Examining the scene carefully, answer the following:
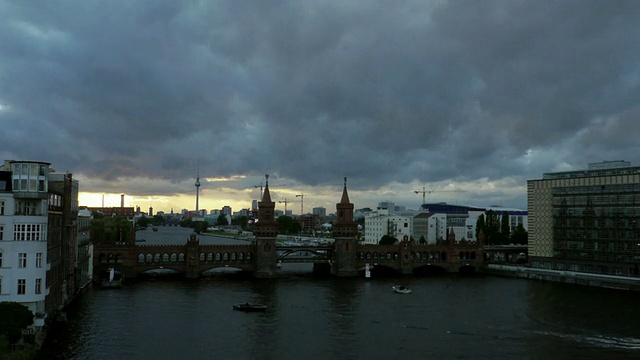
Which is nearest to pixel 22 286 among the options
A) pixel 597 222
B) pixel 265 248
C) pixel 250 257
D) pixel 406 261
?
pixel 265 248

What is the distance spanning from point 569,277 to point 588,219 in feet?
54.0

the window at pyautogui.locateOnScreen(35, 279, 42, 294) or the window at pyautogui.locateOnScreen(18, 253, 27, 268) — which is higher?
the window at pyautogui.locateOnScreen(18, 253, 27, 268)

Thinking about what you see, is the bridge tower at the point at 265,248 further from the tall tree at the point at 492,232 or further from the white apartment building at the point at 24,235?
the tall tree at the point at 492,232

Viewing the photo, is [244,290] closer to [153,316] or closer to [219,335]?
[153,316]

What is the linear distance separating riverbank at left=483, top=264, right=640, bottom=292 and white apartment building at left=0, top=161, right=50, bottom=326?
109 m

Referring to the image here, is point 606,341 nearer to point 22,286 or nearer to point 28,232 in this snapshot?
point 22,286

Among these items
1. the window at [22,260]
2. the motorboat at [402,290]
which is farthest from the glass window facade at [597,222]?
the window at [22,260]

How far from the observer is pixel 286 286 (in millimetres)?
121688

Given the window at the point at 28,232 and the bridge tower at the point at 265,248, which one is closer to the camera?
the window at the point at 28,232

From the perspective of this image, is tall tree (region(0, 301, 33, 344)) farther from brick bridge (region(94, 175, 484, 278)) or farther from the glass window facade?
the glass window facade

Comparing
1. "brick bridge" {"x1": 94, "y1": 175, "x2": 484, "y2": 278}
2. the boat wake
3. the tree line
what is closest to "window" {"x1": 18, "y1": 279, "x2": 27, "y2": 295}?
the boat wake

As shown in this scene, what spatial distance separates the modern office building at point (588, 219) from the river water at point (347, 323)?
14.9 metres

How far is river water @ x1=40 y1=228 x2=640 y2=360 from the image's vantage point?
217 ft

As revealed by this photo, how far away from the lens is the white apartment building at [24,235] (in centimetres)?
6075
